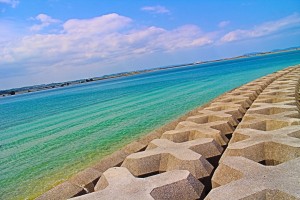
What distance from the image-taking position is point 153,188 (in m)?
4.36

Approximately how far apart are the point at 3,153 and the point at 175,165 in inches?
465

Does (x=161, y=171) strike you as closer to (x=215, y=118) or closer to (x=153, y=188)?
→ (x=153, y=188)

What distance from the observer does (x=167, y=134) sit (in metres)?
7.98

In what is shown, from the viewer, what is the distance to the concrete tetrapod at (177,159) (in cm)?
545

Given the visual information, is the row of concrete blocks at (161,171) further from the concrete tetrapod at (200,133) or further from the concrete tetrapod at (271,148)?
the concrete tetrapod at (271,148)

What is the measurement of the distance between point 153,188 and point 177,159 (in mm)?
1416

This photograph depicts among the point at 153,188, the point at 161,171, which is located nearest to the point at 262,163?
the point at 161,171

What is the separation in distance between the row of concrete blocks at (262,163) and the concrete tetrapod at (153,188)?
0.46 m

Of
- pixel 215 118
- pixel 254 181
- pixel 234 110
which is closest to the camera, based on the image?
pixel 254 181

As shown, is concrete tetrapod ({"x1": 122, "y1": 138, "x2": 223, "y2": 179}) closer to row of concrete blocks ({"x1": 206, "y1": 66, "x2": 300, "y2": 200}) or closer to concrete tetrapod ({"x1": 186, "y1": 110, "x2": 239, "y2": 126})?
row of concrete blocks ({"x1": 206, "y1": 66, "x2": 300, "y2": 200})

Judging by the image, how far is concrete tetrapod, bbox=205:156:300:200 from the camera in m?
3.77

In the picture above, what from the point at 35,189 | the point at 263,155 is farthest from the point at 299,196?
the point at 35,189

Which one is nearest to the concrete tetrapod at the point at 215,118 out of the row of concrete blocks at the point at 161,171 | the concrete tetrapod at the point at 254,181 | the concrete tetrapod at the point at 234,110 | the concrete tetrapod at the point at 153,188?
the row of concrete blocks at the point at 161,171

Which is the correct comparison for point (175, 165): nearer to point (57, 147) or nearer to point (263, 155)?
point (263, 155)
